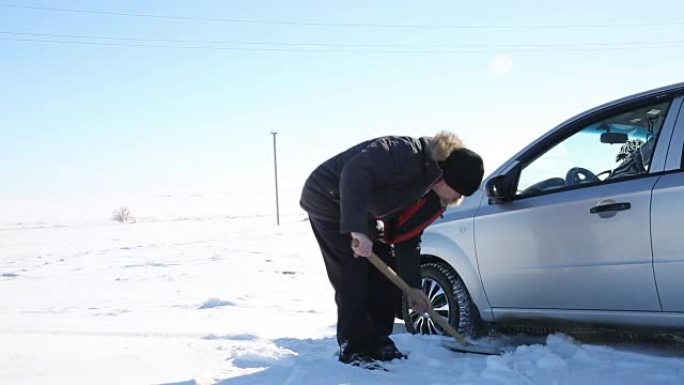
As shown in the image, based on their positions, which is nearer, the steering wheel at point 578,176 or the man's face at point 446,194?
the man's face at point 446,194

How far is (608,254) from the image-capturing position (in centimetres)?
318

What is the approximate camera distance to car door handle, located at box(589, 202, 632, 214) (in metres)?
3.11

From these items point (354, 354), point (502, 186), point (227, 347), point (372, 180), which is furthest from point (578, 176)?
point (227, 347)

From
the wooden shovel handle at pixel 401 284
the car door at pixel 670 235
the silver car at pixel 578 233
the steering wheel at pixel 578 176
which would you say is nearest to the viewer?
the car door at pixel 670 235

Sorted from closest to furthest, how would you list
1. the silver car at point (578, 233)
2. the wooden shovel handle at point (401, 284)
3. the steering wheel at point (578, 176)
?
the silver car at point (578, 233) → the wooden shovel handle at point (401, 284) → the steering wheel at point (578, 176)

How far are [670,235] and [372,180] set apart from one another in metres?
1.51

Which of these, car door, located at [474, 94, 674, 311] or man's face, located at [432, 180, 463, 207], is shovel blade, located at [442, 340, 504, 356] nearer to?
car door, located at [474, 94, 674, 311]

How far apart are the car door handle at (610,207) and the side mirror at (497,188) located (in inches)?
23.6

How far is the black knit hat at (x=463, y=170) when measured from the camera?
3.07 metres

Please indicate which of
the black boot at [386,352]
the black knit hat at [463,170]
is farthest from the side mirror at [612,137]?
the black boot at [386,352]

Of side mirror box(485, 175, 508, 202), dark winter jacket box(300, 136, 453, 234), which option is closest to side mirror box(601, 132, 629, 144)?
side mirror box(485, 175, 508, 202)

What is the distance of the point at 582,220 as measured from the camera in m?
3.30

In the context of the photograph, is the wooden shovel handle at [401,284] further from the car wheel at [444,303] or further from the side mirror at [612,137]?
the side mirror at [612,137]

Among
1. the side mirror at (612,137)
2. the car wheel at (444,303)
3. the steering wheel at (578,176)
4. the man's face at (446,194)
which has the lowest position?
the car wheel at (444,303)
